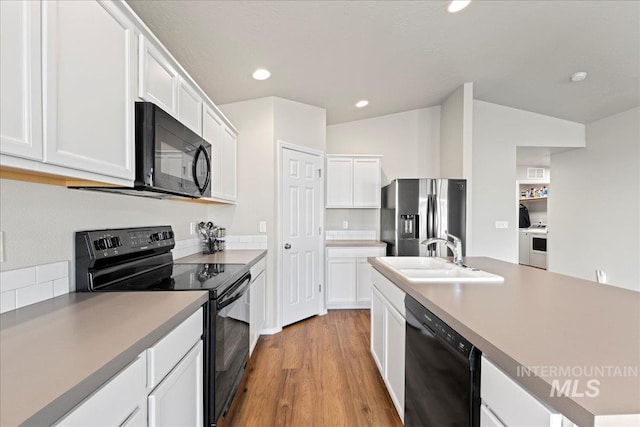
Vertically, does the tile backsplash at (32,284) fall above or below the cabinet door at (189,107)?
below

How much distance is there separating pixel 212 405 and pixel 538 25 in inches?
148

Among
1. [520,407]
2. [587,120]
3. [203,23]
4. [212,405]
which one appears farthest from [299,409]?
[587,120]

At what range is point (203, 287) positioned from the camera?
148 cm

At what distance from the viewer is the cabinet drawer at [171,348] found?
3.10 ft

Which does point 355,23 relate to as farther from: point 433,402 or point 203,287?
point 433,402

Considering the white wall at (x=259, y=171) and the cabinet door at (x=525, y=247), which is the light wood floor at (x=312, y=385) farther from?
the cabinet door at (x=525, y=247)

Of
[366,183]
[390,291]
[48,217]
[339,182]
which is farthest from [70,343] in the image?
[366,183]

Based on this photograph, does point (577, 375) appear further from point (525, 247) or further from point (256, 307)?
Answer: point (525, 247)

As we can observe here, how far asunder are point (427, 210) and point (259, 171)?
2021 millimetres

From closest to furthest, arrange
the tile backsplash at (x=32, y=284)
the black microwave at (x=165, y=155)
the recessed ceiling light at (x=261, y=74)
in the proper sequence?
the tile backsplash at (x=32, y=284) → the black microwave at (x=165, y=155) → the recessed ceiling light at (x=261, y=74)

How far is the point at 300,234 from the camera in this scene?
3506 millimetres

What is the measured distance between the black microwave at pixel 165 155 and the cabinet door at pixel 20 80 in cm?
49

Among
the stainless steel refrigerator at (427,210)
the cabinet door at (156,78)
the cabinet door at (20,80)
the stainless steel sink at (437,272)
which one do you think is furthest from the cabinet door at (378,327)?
the cabinet door at (20,80)

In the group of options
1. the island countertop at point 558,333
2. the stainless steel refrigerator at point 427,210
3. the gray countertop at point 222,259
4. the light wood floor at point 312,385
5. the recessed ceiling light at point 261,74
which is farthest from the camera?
the stainless steel refrigerator at point 427,210
